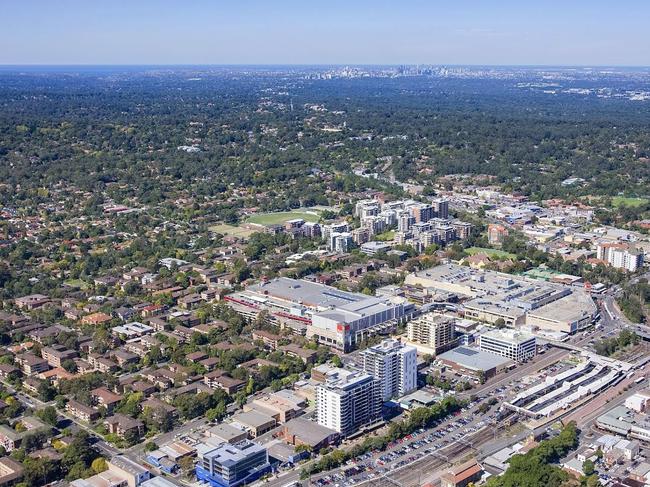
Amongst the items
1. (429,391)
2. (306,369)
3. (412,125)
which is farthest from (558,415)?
(412,125)

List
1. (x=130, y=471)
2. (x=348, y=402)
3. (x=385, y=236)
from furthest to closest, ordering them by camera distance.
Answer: (x=385, y=236)
(x=348, y=402)
(x=130, y=471)

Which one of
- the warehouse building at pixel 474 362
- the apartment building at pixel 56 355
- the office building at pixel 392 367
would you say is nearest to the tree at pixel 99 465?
the apartment building at pixel 56 355

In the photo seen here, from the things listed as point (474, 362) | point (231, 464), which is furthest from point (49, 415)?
point (474, 362)

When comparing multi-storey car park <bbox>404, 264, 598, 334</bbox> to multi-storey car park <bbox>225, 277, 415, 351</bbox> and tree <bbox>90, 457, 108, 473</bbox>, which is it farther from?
tree <bbox>90, 457, 108, 473</bbox>

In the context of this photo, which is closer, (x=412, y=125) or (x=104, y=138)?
(x=104, y=138)

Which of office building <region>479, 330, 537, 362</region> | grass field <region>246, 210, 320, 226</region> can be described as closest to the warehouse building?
office building <region>479, 330, 537, 362</region>

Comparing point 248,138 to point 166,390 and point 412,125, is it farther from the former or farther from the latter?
point 166,390

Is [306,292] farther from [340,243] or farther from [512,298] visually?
[340,243]
